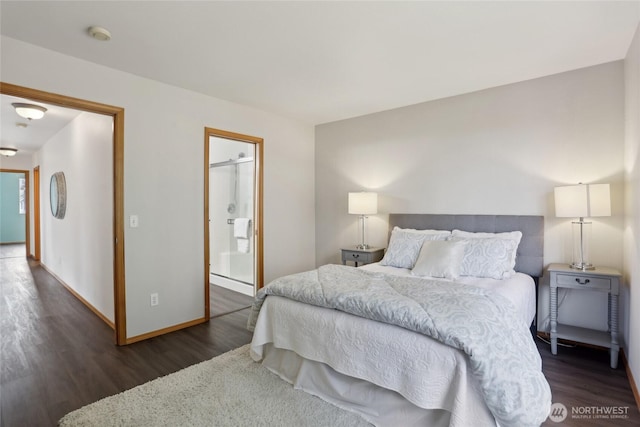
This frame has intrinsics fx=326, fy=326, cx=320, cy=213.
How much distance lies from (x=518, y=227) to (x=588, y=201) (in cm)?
65

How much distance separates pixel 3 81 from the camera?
2.34 metres

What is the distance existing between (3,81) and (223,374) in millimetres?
2644

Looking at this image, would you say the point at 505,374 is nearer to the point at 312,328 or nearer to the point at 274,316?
the point at 312,328

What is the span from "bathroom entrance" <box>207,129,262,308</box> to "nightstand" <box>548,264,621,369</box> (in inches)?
134

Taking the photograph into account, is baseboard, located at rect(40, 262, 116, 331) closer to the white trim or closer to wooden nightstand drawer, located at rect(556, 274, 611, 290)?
the white trim

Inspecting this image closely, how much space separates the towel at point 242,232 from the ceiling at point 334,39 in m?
2.04

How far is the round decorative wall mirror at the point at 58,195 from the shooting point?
193 inches

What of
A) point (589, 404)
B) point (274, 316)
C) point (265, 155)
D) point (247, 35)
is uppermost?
point (247, 35)

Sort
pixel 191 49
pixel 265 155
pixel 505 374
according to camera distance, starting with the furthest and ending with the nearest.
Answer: pixel 265 155, pixel 191 49, pixel 505 374

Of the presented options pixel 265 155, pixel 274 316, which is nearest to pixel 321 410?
pixel 274 316

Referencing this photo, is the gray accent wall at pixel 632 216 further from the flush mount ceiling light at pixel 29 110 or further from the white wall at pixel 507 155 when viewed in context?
the flush mount ceiling light at pixel 29 110

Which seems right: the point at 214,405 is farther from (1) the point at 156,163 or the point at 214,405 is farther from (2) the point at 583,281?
(2) the point at 583,281

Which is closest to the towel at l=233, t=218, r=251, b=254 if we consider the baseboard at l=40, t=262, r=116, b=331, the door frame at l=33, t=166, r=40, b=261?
the baseboard at l=40, t=262, r=116, b=331

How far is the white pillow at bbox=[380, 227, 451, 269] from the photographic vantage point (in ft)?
10.7
